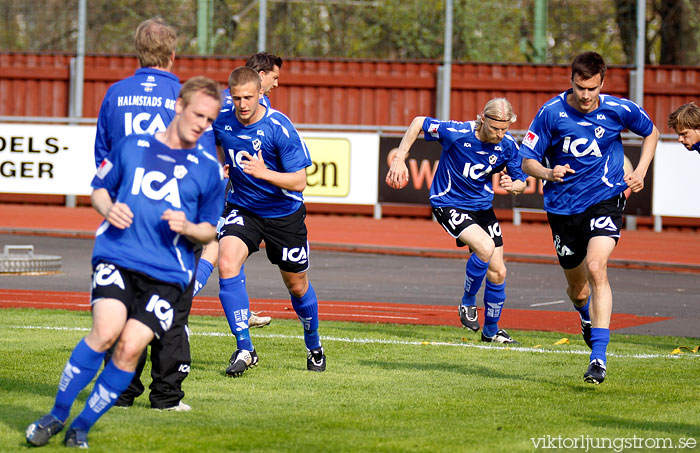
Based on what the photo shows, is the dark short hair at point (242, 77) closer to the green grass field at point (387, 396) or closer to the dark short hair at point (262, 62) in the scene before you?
the dark short hair at point (262, 62)

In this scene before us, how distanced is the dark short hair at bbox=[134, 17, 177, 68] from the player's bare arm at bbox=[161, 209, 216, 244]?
1411 millimetres

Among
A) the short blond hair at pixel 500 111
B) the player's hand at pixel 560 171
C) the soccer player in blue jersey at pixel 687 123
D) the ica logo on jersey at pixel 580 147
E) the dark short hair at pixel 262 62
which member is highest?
the dark short hair at pixel 262 62

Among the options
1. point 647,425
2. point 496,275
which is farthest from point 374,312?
point 647,425

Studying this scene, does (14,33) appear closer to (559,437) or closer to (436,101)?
(436,101)

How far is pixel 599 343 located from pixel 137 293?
351 centimetres

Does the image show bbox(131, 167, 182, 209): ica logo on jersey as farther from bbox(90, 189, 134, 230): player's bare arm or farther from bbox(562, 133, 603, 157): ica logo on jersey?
bbox(562, 133, 603, 157): ica logo on jersey

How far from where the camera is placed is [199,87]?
5.35 metres

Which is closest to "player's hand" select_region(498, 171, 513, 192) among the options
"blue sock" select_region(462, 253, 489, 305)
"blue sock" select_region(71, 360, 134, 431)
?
"blue sock" select_region(462, 253, 489, 305)

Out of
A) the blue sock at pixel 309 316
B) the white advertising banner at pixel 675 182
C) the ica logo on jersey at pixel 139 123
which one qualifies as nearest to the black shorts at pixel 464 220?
the blue sock at pixel 309 316

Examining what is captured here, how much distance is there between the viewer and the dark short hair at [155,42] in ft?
20.5

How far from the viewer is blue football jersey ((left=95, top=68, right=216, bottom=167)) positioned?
639 centimetres

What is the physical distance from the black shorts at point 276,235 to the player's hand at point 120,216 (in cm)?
265

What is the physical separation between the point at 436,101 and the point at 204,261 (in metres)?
→ 18.8

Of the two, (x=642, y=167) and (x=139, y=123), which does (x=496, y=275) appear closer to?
(x=642, y=167)
